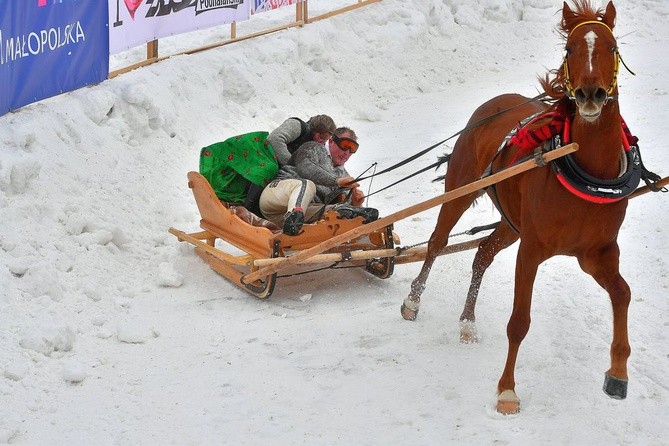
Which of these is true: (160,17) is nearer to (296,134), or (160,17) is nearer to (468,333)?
(296,134)

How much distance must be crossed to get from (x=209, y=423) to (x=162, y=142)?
478cm

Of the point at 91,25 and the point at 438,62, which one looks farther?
the point at 438,62

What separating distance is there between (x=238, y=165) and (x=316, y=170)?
0.61 metres

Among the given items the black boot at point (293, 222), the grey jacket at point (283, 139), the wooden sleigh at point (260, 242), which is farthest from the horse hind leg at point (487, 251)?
the grey jacket at point (283, 139)

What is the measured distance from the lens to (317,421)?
205 inches

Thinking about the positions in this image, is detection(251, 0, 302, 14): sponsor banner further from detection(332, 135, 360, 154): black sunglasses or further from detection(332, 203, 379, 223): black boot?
detection(332, 203, 379, 223): black boot

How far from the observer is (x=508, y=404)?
16.9 feet

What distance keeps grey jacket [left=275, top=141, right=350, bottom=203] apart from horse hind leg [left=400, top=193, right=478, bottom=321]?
97 centimetres

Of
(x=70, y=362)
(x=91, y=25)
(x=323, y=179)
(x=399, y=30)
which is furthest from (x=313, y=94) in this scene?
(x=70, y=362)

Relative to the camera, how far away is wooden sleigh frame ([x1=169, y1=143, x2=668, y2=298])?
6.74 metres

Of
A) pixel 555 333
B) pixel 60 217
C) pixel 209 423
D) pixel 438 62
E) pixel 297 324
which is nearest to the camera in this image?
pixel 209 423

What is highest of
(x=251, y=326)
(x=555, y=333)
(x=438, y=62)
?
(x=555, y=333)

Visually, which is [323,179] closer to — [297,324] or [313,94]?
[297,324]

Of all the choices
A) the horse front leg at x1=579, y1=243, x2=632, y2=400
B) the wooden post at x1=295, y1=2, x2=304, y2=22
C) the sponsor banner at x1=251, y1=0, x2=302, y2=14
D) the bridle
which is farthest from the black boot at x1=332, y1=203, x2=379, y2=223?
the wooden post at x1=295, y1=2, x2=304, y2=22
